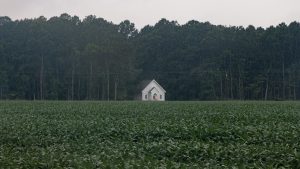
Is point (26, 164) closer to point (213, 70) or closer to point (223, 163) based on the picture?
point (223, 163)

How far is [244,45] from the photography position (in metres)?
99.9

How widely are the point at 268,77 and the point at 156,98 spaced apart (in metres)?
21.2

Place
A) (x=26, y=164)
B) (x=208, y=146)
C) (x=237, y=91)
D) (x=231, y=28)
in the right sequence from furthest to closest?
(x=231, y=28) < (x=237, y=91) < (x=208, y=146) < (x=26, y=164)

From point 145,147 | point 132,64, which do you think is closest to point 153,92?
point 132,64

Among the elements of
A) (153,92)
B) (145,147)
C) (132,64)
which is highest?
(132,64)

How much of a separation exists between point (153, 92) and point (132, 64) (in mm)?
6527

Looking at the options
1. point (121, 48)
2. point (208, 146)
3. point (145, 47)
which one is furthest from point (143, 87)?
point (208, 146)

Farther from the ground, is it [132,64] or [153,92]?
[132,64]

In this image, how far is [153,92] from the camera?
3844 inches

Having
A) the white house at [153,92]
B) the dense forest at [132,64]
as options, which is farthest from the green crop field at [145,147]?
the white house at [153,92]

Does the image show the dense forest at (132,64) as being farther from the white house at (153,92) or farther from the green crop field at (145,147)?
the green crop field at (145,147)

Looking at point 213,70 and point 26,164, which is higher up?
point 213,70

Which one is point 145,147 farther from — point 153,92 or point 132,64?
point 132,64

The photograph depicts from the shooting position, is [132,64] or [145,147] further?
[132,64]
